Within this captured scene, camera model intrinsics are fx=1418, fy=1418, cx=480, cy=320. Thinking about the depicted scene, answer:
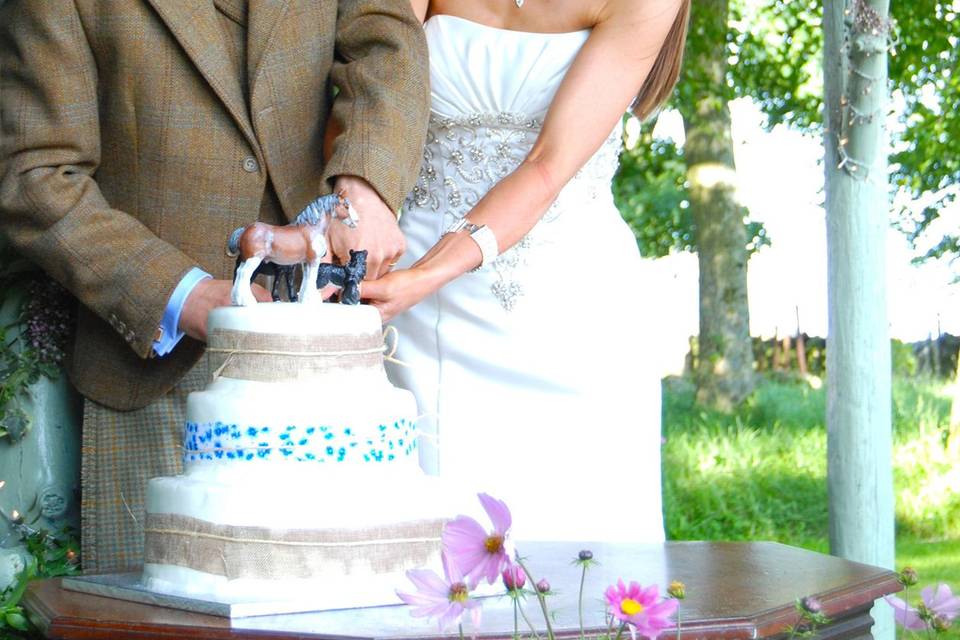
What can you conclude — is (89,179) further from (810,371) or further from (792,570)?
(810,371)

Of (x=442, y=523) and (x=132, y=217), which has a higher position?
(x=132, y=217)

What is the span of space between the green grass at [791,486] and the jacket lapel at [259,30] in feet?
17.2

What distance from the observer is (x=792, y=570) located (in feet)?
7.45

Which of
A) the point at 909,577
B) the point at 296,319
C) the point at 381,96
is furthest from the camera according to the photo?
the point at 381,96

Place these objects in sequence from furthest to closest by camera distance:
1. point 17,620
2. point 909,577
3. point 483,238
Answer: point 483,238 → point 17,620 → point 909,577

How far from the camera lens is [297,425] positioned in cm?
198

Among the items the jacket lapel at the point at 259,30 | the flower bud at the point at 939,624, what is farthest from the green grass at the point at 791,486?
the flower bud at the point at 939,624

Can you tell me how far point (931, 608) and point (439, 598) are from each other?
566 mm

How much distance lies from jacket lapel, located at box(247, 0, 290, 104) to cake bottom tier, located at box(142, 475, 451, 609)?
1.17 metres

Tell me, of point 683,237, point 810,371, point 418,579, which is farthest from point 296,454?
point 810,371

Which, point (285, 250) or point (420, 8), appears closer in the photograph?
point (285, 250)

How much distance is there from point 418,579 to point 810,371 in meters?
18.2

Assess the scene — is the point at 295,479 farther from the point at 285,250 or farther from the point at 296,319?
the point at 285,250

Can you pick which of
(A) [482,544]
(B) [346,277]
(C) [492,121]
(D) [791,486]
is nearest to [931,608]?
(A) [482,544]
